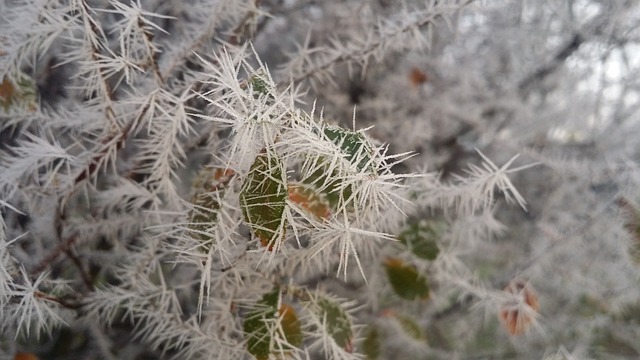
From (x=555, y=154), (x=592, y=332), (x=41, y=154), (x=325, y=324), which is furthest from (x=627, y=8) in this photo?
(x=41, y=154)

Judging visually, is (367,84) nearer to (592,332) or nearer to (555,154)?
(555,154)

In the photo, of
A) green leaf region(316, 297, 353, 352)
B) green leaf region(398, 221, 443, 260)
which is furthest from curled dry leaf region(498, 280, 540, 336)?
green leaf region(316, 297, 353, 352)

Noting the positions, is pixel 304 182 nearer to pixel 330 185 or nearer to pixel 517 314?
pixel 330 185

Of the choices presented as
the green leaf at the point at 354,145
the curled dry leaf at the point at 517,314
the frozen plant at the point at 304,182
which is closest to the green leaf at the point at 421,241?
the frozen plant at the point at 304,182

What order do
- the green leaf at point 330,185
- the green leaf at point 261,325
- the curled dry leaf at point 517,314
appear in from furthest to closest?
the curled dry leaf at point 517,314
the green leaf at point 261,325
the green leaf at point 330,185

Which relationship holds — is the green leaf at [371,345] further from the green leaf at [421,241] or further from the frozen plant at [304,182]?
the green leaf at [421,241]

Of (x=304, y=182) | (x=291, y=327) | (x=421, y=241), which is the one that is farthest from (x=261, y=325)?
(x=421, y=241)

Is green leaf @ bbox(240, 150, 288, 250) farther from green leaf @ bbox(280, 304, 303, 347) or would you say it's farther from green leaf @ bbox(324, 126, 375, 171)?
green leaf @ bbox(280, 304, 303, 347)
